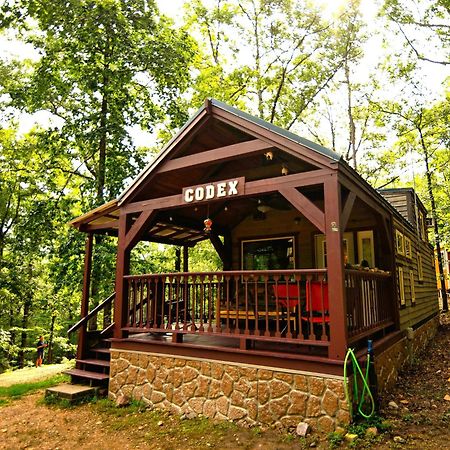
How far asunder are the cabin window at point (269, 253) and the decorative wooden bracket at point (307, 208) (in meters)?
3.71

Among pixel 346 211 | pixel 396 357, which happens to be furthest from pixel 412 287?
pixel 346 211

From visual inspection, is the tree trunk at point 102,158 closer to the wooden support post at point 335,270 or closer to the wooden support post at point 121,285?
the wooden support post at point 121,285

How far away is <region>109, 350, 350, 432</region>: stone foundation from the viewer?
4316mm

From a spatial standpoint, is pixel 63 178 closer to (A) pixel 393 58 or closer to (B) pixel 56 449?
(B) pixel 56 449

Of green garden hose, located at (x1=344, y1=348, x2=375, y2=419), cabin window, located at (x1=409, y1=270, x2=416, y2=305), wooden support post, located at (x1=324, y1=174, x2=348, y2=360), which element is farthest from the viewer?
cabin window, located at (x1=409, y1=270, x2=416, y2=305)

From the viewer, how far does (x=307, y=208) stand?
479 centimetres

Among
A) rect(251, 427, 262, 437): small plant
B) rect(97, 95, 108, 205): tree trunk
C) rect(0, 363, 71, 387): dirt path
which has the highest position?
rect(97, 95, 108, 205): tree trunk

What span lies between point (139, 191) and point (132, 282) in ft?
5.46

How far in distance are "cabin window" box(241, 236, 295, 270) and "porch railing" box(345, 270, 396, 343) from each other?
218cm

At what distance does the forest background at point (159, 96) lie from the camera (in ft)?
39.1

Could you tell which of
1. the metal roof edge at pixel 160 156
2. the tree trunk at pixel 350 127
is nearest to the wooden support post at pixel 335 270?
the metal roof edge at pixel 160 156

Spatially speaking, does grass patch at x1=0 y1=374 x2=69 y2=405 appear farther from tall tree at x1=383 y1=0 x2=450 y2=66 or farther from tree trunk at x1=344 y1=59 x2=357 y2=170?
tree trunk at x1=344 y1=59 x2=357 y2=170

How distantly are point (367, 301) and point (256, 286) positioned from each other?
6.00 feet

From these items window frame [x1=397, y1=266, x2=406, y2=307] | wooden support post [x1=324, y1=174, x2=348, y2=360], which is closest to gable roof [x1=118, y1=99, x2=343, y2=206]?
wooden support post [x1=324, y1=174, x2=348, y2=360]
